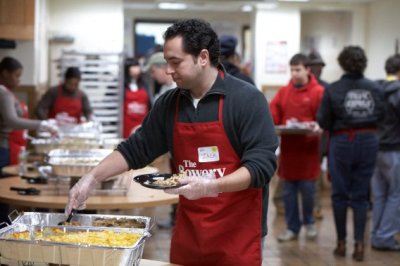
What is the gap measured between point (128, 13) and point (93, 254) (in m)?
11.5

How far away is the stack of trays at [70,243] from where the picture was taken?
2.12m

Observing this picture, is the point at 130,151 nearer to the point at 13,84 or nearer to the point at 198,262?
the point at 198,262

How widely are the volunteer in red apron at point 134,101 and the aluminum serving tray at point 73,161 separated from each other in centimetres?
346

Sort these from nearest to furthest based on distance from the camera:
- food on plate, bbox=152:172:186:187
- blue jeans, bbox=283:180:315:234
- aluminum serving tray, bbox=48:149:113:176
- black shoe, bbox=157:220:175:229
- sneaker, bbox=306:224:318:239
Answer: food on plate, bbox=152:172:186:187
aluminum serving tray, bbox=48:149:113:176
blue jeans, bbox=283:180:315:234
sneaker, bbox=306:224:318:239
black shoe, bbox=157:220:175:229

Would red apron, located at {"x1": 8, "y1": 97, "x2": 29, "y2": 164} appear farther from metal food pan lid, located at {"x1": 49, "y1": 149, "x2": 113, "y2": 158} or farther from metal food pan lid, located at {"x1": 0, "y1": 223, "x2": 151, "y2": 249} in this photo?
metal food pan lid, located at {"x1": 0, "y1": 223, "x2": 151, "y2": 249}

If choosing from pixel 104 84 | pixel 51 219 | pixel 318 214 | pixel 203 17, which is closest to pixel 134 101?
pixel 104 84

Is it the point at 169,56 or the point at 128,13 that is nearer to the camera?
the point at 169,56

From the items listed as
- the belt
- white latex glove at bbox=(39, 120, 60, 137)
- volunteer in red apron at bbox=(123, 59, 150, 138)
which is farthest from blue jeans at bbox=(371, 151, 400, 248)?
volunteer in red apron at bbox=(123, 59, 150, 138)

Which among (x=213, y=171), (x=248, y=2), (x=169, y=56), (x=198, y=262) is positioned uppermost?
(x=248, y=2)

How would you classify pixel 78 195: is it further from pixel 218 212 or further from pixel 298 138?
pixel 298 138

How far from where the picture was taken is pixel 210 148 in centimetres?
254

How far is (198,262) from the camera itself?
2596mm

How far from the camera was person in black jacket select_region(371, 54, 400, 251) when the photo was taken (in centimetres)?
570

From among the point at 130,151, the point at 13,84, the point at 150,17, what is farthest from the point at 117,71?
the point at 130,151
